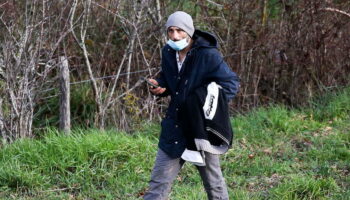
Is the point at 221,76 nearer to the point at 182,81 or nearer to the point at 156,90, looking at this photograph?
the point at 182,81

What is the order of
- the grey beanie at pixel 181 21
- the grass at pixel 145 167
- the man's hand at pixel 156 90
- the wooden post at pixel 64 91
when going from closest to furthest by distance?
the grey beanie at pixel 181 21
the man's hand at pixel 156 90
the grass at pixel 145 167
the wooden post at pixel 64 91

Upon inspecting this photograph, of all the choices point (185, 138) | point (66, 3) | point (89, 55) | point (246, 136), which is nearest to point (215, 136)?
point (185, 138)

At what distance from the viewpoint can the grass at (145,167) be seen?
19.9 feet

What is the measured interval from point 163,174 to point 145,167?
198cm

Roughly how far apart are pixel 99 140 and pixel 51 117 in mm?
2836

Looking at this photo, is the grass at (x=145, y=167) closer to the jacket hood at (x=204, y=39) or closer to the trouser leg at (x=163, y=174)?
the trouser leg at (x=163, y=174)

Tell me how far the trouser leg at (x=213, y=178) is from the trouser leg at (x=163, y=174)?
0.20m

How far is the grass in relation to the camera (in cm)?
608

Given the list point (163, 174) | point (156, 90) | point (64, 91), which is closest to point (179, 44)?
point (156, 90)

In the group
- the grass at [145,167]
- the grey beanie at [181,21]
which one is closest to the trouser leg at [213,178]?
the grey beanie at [181,21]

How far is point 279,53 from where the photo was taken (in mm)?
9578

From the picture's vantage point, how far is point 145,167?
6676 millimetres

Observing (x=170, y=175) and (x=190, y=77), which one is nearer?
(x=190, y=77)

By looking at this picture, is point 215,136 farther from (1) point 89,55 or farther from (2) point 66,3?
(1) point 89,55
